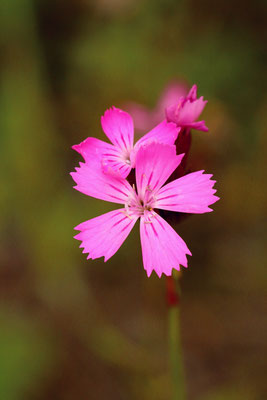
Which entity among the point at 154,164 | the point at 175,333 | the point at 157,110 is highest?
the point at 157,110

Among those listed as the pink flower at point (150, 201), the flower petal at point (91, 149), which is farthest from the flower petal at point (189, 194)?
the flower petal at point (91, 149)

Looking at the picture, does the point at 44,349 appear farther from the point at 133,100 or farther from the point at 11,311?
the point at 133,100

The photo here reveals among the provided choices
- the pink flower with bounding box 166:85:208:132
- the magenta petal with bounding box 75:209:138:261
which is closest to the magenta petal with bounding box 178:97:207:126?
the pink flower with bounding box 166:85:208:132

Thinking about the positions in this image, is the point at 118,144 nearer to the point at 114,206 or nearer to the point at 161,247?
the point at 161,247

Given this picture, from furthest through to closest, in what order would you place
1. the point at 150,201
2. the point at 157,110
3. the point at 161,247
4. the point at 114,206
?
the point at 157,110 → the point at 114,206 → the point at 150,201 → the point at 161,247

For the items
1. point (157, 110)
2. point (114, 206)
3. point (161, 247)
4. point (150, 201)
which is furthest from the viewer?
point (157, 110)

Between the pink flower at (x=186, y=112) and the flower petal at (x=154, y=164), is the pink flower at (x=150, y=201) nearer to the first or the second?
the flower petal at (x=154, y=164)

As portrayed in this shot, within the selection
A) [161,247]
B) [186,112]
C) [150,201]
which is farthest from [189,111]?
[161,247]

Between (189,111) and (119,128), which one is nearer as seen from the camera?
(189,111)
